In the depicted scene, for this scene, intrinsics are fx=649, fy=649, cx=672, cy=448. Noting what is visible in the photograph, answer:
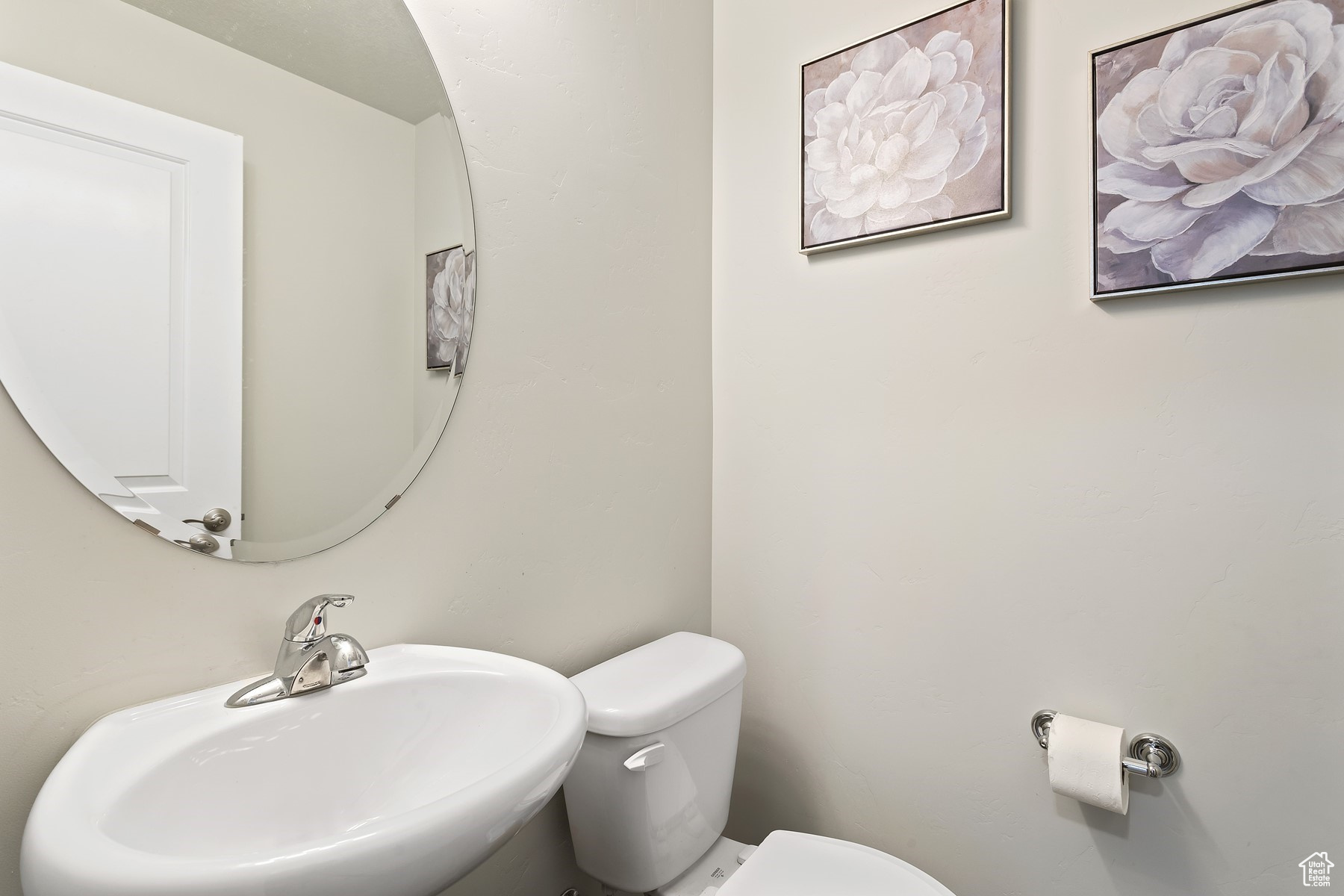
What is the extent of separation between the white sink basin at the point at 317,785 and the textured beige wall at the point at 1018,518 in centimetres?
73

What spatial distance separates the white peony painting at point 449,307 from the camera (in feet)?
3.19

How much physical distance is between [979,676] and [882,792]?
0.32 meters

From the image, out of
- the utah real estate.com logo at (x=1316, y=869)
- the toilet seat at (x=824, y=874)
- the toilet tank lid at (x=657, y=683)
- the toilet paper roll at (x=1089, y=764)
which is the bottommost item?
the toilet seat at (x=824, y=874)

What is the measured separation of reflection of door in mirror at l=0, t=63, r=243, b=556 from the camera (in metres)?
0.65

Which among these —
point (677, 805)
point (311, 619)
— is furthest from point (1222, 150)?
point (311, 619)

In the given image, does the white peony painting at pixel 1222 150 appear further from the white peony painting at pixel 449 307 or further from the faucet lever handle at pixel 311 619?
the faucet lever handle at pixel 311 619

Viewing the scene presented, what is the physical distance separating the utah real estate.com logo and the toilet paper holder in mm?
175

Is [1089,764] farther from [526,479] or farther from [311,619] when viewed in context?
[311,619]

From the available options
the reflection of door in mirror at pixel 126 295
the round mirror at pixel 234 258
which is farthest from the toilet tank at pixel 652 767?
the reflection of door in mirror at pixel 126 295

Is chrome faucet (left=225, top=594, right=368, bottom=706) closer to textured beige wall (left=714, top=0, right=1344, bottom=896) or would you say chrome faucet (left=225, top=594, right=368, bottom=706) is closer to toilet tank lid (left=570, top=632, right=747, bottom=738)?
toilet tank lid (left=570, top=632, right=747, bottom=738)

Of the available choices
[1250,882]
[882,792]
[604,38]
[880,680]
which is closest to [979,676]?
[880,680]

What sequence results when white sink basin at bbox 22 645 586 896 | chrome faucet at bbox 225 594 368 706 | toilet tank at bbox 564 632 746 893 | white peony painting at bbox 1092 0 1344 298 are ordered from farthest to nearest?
toilet tank at bbox 564 632 746 893
white peony painting at bbox 1092 0 1344 298
chrome faucet at bbox 225 594 368 706
white sink basin at bbox 22 645 586 896

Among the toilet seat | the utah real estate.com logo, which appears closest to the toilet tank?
the toilet seat

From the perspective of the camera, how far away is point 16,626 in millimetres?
642
